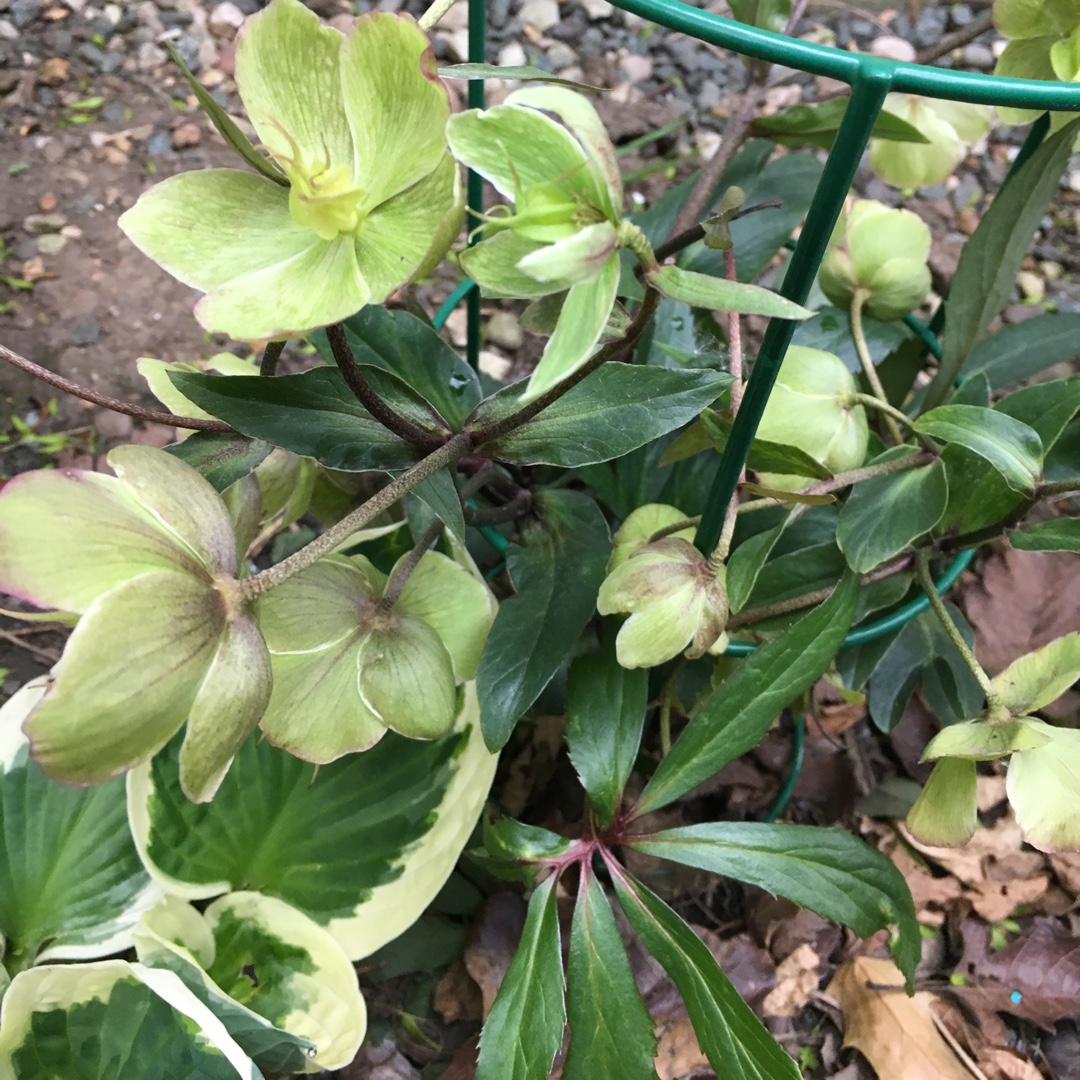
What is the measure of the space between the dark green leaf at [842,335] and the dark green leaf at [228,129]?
43 centimetres

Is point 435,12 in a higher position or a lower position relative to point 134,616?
higher

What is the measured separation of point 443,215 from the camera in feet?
1.15

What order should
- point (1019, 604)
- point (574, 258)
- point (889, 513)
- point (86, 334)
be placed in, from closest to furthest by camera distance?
point (574, 258), point (889, 513), point (1019, 604), point (86, 334)

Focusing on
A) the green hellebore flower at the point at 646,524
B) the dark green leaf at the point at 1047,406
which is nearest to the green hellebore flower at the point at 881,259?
the dark green leaf at the point at 1047,406

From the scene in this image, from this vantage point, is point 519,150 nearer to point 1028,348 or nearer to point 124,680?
point 124,680

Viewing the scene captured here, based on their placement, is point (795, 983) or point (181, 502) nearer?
point (181, 502)

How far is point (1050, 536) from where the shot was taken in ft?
1.54

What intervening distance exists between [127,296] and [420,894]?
78cm

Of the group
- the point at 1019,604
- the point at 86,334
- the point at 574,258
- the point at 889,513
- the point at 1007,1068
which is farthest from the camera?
the point at 86,334

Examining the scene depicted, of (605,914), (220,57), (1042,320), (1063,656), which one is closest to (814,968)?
(605,914)

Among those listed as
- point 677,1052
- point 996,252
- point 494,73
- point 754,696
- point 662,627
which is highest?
point 494,73

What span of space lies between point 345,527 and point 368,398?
77 millimetres

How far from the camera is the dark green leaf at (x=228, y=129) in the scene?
0.99 ft

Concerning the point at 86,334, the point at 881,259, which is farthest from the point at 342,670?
the point at 86,334
